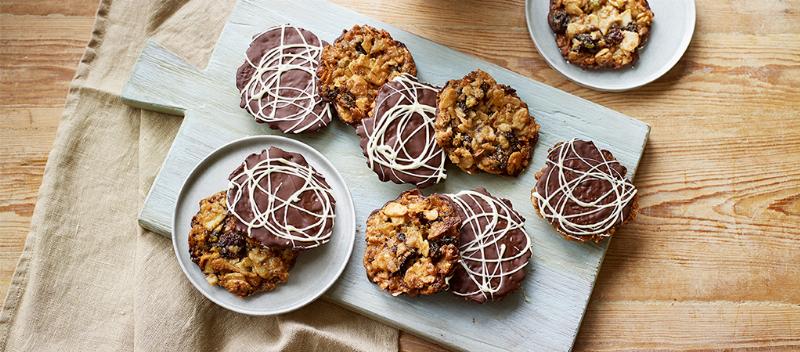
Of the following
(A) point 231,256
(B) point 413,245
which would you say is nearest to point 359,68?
(B) point 413,245

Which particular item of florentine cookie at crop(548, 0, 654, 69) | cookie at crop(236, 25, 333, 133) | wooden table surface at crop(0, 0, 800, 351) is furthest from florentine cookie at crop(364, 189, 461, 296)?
florentine cookie at crop(548, 0, 654, 69)

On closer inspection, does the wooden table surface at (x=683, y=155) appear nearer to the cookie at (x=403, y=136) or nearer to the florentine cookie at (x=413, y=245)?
the cookie at (x=403, y=136)

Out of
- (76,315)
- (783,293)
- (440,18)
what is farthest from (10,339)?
(783,293)

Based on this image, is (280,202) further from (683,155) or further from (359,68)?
(683,155)

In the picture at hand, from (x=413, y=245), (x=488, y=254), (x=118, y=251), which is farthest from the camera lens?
(x=118, y=251)

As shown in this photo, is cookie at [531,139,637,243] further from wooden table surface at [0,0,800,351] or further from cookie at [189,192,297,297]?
cookie at [189,192,297,297]

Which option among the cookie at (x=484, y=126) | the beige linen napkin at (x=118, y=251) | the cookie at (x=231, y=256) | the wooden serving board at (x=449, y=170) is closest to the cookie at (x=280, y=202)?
the cookie at (x=231, y=256)
